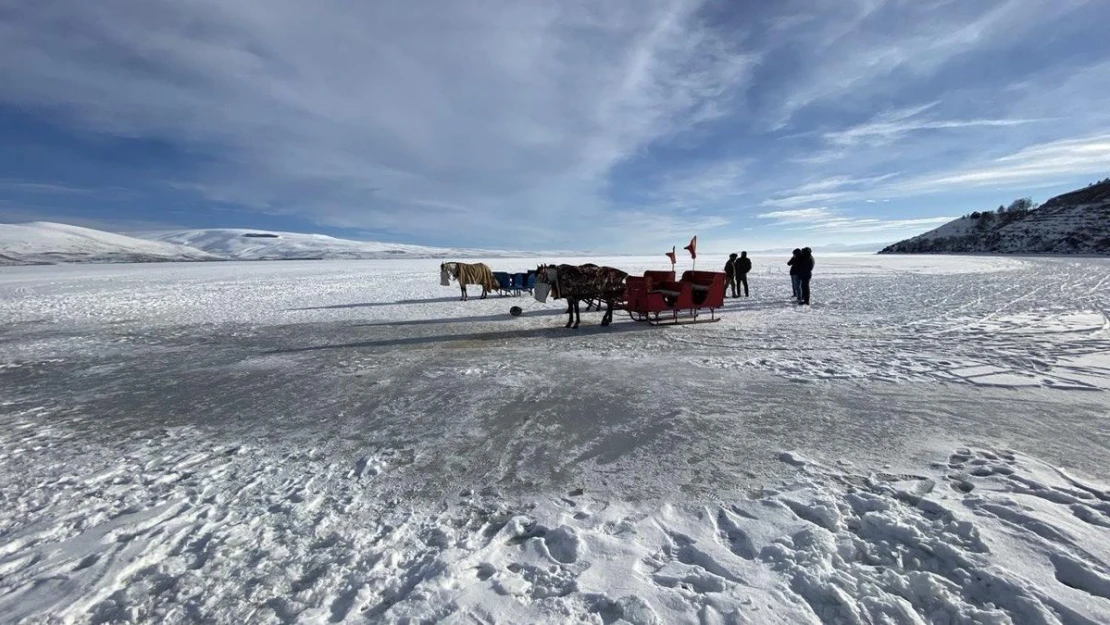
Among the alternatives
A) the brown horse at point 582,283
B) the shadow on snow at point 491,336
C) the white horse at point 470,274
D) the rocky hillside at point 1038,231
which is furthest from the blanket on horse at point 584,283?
the rocky hillside at point 1038,231

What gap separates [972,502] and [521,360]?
17.8 ft

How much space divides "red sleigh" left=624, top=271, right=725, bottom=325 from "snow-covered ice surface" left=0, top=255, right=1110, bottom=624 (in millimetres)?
3173

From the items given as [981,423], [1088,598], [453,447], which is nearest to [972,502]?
[1088,598]

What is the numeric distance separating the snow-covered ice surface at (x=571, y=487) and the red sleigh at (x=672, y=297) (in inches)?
125

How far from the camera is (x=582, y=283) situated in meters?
10.5

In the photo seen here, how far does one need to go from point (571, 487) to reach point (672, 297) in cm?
820

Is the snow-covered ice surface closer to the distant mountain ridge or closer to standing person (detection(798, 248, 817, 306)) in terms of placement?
standing person (detection(798, 248, 817, 306))

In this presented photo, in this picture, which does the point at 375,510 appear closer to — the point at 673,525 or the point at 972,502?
the point at 673,525

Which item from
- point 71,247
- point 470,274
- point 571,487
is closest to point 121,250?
point 71,247

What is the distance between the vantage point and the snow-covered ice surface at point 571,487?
2.32m

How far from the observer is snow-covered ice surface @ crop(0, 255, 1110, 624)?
2324 millimetres

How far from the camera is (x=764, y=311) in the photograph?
12.3 m

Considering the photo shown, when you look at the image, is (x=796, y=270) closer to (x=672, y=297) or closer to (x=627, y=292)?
(x=672, y=297)

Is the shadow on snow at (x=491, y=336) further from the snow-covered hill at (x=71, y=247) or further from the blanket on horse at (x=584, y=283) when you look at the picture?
the snow-covered hill at (x=71, y=247)
